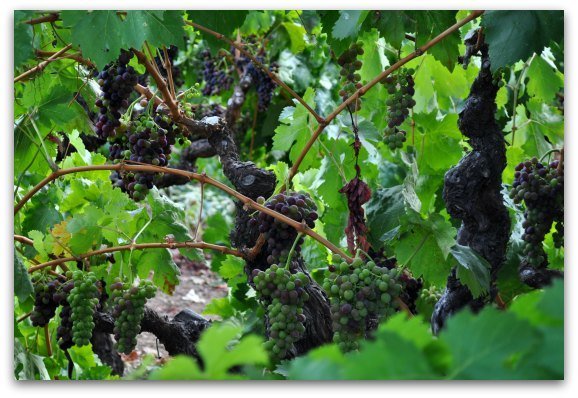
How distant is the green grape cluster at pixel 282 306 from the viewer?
1.40 meters

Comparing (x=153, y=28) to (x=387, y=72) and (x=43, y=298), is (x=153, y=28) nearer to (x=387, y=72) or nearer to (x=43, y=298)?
(x=387, y=72)

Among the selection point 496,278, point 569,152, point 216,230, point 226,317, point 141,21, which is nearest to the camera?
point 141,21

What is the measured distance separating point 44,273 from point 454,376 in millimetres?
1255

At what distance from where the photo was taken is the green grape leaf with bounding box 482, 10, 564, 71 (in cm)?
146

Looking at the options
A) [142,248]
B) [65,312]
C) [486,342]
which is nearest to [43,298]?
[65,312]

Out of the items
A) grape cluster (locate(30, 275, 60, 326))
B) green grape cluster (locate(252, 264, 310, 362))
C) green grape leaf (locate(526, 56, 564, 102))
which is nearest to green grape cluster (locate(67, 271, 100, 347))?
grape cluster (locate(30, 275, 60, 326))

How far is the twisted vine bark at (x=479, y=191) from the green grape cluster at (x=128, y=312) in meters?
0.66

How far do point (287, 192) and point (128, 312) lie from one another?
403mm

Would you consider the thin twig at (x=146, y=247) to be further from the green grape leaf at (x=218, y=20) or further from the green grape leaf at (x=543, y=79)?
the green grape leaf at (x=543, y=79)

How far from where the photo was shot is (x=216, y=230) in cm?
290

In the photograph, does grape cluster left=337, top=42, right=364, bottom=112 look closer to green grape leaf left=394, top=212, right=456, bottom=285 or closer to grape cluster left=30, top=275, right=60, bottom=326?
green grape leaf left=394, top=212, right=456, bottom=285

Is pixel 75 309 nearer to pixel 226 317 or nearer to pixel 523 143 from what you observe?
pixel 226 317

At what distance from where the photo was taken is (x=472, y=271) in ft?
5.41
